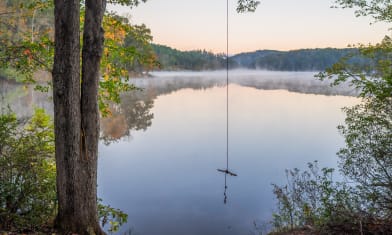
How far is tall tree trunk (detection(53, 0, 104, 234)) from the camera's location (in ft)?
14.0

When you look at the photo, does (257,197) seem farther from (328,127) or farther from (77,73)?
(328,127)

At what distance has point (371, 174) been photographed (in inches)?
225

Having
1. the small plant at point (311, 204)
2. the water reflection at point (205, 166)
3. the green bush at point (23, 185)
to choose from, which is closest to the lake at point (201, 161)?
the water reflection at point (205, 166)

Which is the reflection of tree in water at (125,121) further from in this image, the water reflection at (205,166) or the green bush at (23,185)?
the green bush at (23,185)

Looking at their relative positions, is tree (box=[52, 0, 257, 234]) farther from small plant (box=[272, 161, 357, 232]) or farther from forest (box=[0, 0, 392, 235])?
small plant (box=[272, 161, 357, 232])

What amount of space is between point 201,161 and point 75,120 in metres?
10.6

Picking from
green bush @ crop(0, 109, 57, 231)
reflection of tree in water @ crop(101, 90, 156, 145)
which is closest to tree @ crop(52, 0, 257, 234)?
green bush @ crop(0, 109, 57, 231)

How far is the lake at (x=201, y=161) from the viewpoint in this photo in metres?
9.12

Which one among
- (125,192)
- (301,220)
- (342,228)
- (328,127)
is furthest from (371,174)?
(328,127)

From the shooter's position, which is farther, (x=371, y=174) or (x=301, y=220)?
(x=301, y=220)

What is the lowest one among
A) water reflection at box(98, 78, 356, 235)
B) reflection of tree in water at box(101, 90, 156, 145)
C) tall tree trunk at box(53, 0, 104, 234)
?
water reflection at box(98, 78, 356, 235)

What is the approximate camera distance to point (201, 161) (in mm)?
14664

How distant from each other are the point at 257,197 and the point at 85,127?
24.2 ft

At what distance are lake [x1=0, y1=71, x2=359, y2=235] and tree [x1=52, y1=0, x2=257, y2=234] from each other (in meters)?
2.68
